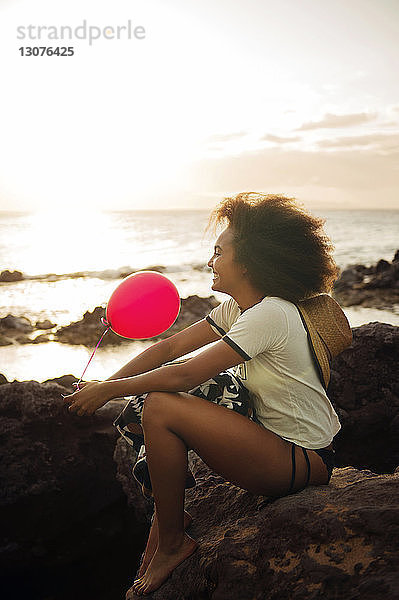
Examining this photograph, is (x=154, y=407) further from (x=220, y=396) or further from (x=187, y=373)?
(x=220, y=396)

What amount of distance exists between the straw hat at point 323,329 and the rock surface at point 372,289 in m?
10.2

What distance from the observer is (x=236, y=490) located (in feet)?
8.91

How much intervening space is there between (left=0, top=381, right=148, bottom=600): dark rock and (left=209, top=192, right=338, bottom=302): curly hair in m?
1.84

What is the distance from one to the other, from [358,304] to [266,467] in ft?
36.0

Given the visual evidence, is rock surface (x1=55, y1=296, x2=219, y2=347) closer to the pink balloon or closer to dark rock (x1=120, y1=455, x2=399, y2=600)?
the pink balloon

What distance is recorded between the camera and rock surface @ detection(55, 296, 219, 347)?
9289mm

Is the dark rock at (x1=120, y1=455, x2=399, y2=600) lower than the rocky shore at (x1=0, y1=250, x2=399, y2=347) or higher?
higher

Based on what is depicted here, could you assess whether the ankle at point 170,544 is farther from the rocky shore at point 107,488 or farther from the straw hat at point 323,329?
the straw hat at point 323,329

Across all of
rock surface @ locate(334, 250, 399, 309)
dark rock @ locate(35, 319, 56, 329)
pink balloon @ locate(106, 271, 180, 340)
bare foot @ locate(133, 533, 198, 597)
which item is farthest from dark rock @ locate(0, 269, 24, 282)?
bare foot @ locate(133, 533, 198, 597)

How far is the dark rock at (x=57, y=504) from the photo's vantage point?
3436 millimetres

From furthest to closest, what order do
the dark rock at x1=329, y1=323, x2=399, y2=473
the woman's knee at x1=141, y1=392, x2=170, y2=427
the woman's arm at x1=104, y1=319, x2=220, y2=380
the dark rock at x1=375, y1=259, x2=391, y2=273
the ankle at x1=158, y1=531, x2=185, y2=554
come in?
the dark rock at x1=375, y1=259, x2=391, y2=273, the dark rock at x1=329, y1=323, x2=399, y2=473, the woman's arm at x1=104, y1=319, x2=220, y2=380, the ankle at x1=158, y1=531, x2=185, y2=554, the woman's knee at x1=141, y1=392, x2=170, y2=427

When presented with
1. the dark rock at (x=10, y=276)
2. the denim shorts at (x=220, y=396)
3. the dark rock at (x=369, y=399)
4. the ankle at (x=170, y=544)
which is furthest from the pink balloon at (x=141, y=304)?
the dark rock at (x=10, y=276)

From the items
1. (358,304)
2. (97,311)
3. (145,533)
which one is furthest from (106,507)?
(358,304)

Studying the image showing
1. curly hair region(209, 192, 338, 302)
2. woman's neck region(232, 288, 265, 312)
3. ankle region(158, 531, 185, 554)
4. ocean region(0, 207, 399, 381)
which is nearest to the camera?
ankle region(158, 531, 185, 554)
